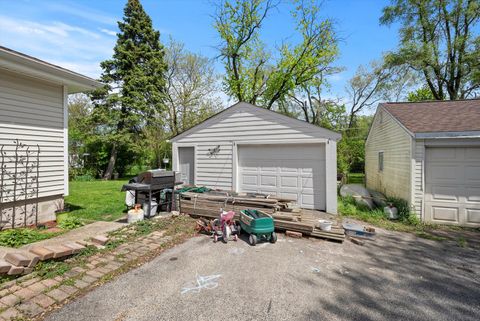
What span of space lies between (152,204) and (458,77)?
2062 centimetres

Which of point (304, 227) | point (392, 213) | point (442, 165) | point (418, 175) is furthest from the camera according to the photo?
point (392, 213)

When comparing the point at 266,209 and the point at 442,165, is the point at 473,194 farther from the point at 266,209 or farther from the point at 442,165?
the point at 266,209

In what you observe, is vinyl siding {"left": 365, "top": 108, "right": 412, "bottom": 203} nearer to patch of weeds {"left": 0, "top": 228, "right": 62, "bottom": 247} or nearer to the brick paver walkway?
the brick paver walkway

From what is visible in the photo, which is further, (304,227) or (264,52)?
(264,52)

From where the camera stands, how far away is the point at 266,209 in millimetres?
5840

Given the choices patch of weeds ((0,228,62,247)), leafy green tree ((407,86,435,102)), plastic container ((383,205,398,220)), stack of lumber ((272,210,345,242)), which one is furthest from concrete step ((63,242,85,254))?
leafy green tree ((407,86,435,102))

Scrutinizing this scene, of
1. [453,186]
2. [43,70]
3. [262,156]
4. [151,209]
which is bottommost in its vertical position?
[151,209]

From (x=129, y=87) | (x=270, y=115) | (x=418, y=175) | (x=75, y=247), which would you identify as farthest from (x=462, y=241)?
(x=129, y=87)

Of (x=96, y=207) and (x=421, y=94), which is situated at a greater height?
(x=421, y=94)

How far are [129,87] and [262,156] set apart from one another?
1314cm

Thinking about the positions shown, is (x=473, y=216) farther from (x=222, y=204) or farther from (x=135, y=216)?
(x=135, y=216)

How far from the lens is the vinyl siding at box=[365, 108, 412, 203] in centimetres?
719

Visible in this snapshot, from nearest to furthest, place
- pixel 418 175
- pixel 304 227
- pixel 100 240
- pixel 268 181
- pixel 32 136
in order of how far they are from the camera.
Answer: pixel 100 240
pixel 304 227
pixel 32 136
pixel 418 175
pixel 268 181

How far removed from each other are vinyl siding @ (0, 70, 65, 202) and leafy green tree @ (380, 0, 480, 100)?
775 inches
